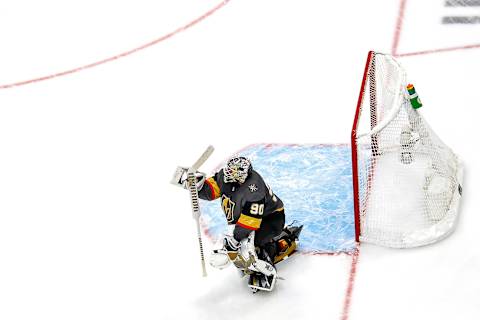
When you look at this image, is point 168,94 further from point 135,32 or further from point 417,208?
point 417,208

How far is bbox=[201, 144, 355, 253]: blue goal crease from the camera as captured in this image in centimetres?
495

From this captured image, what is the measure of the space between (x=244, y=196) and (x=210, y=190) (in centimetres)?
26

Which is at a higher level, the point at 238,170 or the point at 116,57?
the point at 116,57

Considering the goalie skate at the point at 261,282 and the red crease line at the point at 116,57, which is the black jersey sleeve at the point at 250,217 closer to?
the goalie skate at the point at 261,282

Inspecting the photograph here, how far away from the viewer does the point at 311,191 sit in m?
5.29

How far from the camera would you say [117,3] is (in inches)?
321

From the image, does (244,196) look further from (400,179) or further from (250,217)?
(400,179)

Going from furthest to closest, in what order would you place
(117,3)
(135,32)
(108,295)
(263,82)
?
(117,3)
(135,32)
(263,82)
(108,295)

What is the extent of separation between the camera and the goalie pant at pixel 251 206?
4.34 m

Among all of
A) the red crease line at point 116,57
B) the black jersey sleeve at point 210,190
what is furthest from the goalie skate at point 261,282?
the red crease line at point 116,57

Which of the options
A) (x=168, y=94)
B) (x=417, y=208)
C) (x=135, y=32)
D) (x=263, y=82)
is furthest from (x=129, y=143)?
(x=417, y=208)

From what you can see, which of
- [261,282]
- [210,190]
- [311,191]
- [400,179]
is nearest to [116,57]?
[311,191]

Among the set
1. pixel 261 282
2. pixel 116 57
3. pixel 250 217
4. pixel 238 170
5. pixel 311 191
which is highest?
pixel 116 57

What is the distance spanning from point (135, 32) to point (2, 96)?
1.38m
